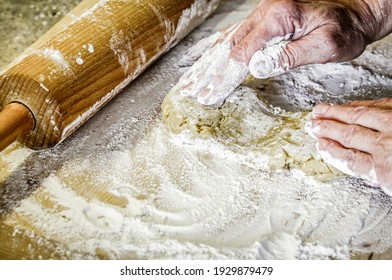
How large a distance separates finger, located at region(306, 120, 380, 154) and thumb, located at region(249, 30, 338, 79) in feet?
0.76

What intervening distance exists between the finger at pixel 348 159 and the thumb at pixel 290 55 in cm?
31

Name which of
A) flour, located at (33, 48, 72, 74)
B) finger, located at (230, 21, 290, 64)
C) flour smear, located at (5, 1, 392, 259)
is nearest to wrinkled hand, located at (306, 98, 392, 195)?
flour smear, located at (5, 1, 392, 259)

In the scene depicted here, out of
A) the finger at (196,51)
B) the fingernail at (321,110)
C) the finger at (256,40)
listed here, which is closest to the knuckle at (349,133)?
the fingernail at (321,110)

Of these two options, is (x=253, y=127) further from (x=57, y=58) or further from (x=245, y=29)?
(x=57, y=58)

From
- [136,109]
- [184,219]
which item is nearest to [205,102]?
[136,109]

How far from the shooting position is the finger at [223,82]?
1.85 m

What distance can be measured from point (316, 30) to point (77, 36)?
88 centimetres

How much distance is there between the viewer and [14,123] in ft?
5.52

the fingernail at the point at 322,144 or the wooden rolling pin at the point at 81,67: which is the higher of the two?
the wooden rolling pin at the point at 81,67

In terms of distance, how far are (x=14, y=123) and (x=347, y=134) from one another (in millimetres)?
1083

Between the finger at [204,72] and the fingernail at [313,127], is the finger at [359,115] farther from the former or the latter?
the finger at [204,72]

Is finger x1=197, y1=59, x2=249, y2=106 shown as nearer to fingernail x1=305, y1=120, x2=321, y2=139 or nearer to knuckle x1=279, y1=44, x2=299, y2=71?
knuckle x1=279, y1=44, x2=299, y2=71

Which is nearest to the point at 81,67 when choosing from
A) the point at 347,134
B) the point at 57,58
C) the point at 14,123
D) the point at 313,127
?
the point at 57,58
